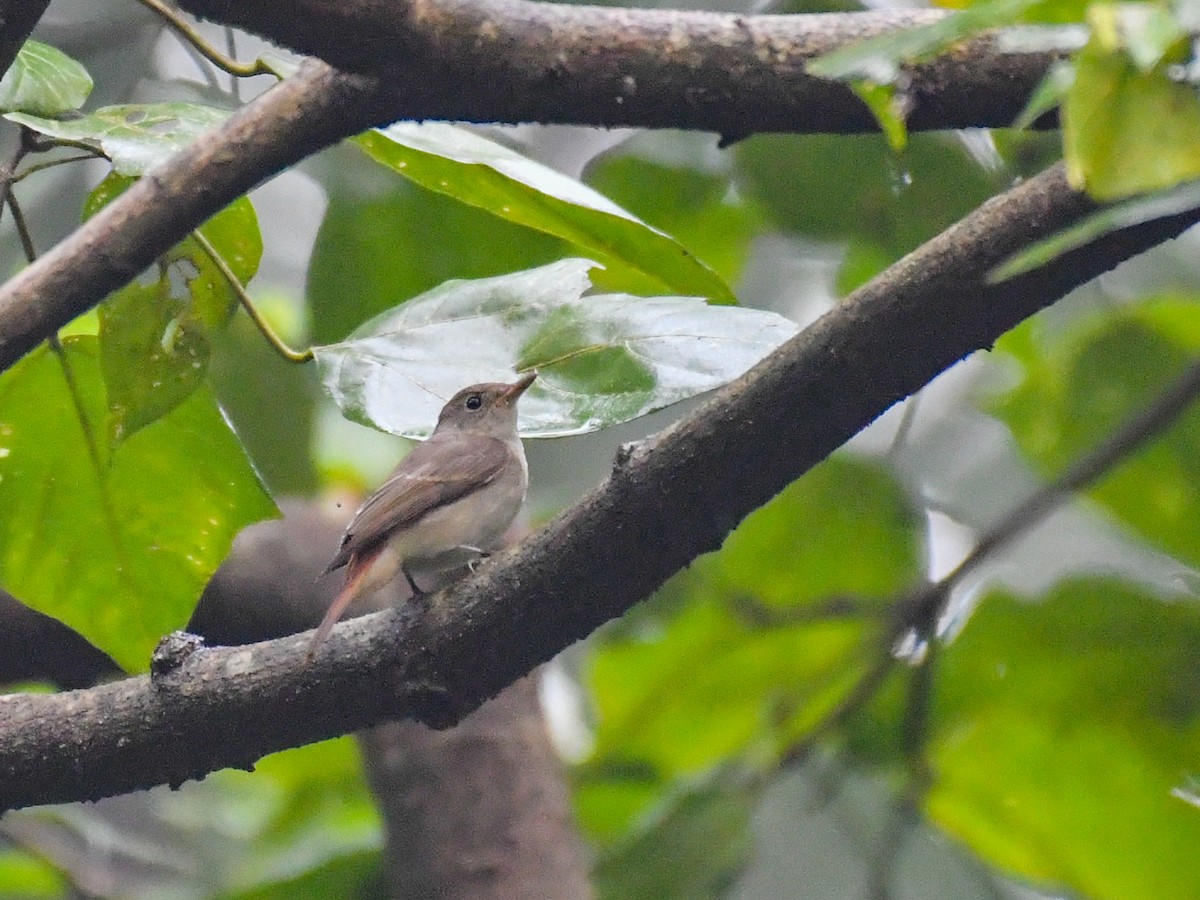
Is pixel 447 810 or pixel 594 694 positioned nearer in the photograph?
pixel 447 810

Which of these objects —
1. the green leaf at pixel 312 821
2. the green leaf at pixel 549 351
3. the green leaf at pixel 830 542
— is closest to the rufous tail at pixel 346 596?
the green leaf at pixel 549 351

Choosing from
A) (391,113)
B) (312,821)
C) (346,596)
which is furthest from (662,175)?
(312,821)

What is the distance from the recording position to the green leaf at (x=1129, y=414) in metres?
3.20

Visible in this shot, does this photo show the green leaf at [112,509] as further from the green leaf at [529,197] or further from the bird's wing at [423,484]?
the green leaf at [529,197]

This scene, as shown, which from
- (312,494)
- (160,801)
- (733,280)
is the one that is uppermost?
(733,280)

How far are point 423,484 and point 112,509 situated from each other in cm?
69

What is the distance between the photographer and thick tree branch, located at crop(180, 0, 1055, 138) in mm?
1943

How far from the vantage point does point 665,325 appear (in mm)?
1901

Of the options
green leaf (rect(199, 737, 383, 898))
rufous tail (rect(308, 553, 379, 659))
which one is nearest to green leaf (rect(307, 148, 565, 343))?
rufous tail (rect(308, 553, 379, 659))

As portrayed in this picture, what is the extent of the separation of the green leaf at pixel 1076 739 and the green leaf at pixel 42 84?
211 centimetres

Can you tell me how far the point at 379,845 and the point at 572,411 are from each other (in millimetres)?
2120

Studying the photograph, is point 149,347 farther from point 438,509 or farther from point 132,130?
point 438,509

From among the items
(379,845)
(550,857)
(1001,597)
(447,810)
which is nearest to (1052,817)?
(1001,597)

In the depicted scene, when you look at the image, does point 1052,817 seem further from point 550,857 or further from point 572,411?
point 572,411
